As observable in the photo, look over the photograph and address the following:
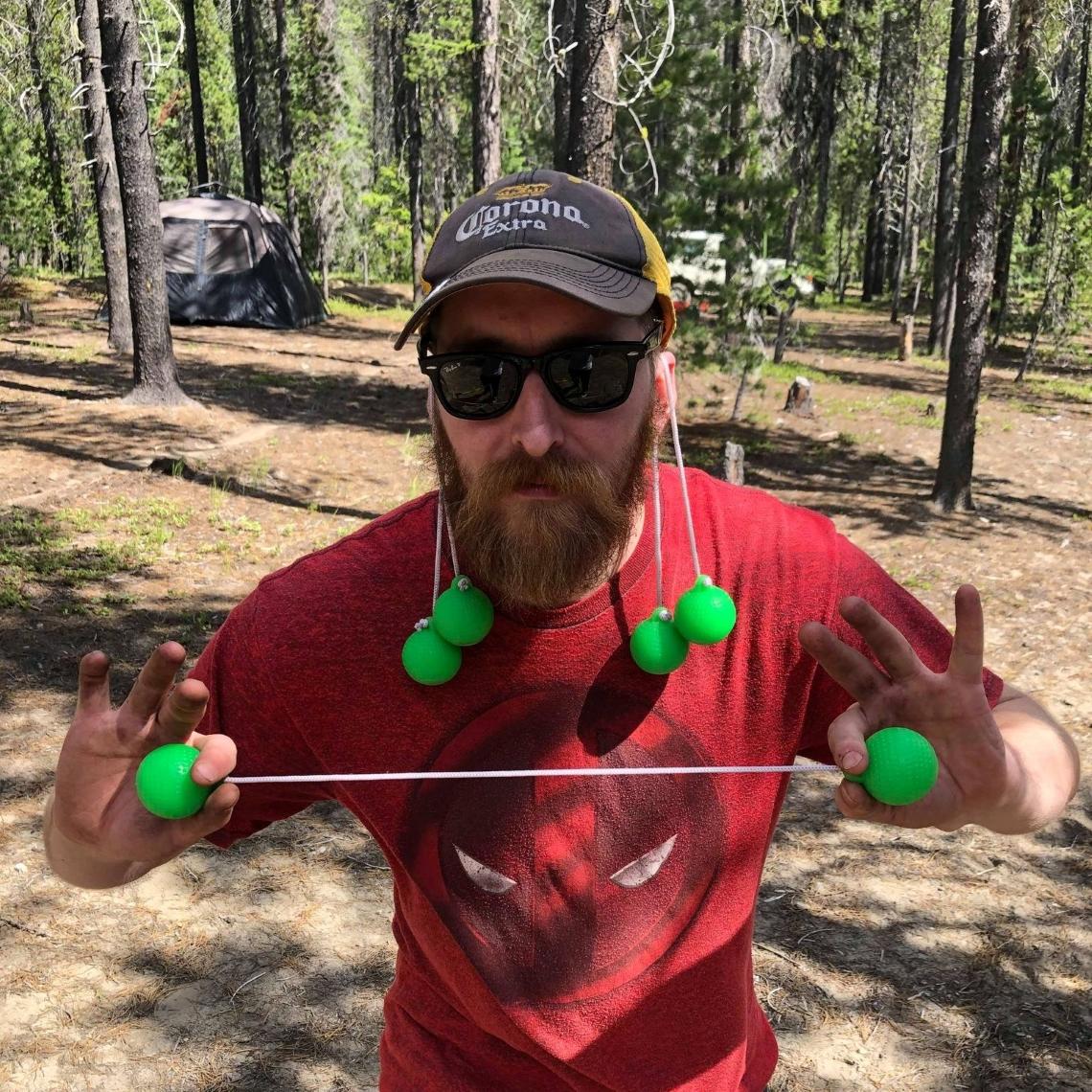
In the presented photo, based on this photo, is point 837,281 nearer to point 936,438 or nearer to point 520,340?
point 936,438

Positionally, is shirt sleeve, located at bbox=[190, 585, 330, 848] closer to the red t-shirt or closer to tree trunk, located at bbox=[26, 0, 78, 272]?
the red t-shirt

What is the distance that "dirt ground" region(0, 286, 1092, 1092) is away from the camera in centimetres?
346

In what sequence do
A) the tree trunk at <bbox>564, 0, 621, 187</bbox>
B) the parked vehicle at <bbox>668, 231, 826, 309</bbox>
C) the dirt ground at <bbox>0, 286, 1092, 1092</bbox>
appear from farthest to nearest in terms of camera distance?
1. the parked vehicle at <bbox>668, 231, 826, 309</bbox>
2. the tree trunk at <bbox>564, 0, 621, 187</bbox>
3. the dirt ground at <bbox>0, 286, 1092, 1092</bbox>

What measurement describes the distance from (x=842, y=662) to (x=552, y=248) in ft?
2.52

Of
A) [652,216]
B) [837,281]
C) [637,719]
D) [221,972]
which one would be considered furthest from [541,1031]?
[837,281]

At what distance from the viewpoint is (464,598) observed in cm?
157

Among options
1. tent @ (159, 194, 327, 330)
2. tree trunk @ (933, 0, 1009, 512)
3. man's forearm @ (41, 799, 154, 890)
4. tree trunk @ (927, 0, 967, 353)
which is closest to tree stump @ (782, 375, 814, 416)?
tree trunk @ (927, 0, 967, 353)

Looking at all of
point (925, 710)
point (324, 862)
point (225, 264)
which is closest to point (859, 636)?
point (925, 710)

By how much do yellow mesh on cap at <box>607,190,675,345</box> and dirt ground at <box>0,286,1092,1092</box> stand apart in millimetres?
2717

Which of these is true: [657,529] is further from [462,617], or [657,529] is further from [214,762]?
[214,762]

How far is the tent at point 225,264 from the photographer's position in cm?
1906

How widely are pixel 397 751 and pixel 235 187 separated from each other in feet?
138

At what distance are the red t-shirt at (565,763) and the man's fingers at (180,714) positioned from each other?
222mm

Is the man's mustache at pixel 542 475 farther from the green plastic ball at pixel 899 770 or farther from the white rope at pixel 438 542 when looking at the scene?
the green plastic ball at pixel 899 770
